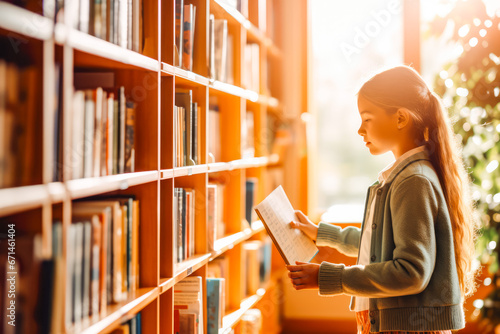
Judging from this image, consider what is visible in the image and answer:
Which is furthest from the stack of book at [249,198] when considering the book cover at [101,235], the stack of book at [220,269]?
the book cover at [101,235]

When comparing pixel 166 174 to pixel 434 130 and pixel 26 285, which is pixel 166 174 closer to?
pixel 26 285

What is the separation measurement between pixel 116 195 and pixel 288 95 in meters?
2.32

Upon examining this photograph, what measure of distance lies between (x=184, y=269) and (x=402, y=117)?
2.71ft

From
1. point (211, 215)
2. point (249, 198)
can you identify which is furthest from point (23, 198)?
point (249, 198)

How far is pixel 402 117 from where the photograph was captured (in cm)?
136

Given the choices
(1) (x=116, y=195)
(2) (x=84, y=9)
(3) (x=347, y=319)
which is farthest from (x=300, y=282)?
(3) (x=347, y=319)

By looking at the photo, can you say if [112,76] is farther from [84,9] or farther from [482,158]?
[482,158]

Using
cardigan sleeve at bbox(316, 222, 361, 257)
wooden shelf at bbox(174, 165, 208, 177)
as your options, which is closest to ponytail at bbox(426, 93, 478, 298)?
cardigan sleeve at bbox(316, 222, 361, 257)

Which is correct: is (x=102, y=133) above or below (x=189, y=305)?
above

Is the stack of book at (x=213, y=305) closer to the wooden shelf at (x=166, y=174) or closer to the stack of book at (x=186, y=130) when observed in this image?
the stack of book at (x=186, y=130)

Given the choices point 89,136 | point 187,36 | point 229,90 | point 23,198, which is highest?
point 187,36

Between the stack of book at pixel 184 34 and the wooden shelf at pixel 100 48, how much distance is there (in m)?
0.30

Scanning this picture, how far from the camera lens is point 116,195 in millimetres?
A: 1408

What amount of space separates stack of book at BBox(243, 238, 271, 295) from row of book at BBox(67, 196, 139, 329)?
4.07ft
